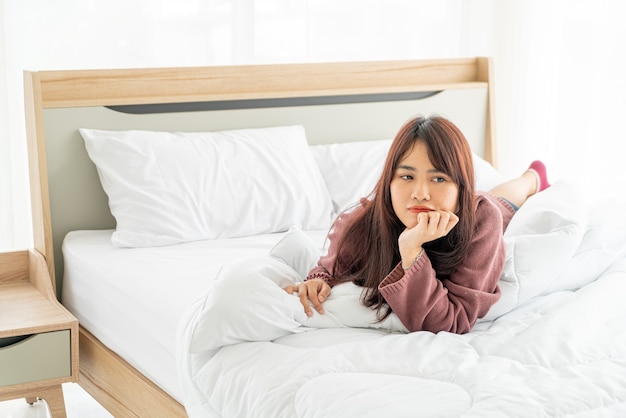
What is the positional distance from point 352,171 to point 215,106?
501 millimetres

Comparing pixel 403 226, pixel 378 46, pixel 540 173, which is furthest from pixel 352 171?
pixel 403 226

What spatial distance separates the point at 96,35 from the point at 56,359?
120cm

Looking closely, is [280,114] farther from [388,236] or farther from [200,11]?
[388,236]

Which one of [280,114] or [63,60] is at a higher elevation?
[63,60]

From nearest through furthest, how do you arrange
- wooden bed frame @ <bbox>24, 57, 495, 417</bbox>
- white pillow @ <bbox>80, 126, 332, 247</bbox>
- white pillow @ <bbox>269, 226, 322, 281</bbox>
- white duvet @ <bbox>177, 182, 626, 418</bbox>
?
white duvet @ <bbox>177, 182, 626, 418</bbox>
white pillow @ <bbox>269, 226, 322, 281</bbox>
wooden bed frame @ <bbox>24, 57, 495, 417</bbox>
white pillow @ <bbox>80, 126, 332, 247</bbox>

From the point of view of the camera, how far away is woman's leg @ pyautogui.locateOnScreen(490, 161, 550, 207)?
8.86ft

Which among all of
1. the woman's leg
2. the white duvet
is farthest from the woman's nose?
the woman's leg

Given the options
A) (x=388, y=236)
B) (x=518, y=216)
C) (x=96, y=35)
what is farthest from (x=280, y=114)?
(x=388, y=236)

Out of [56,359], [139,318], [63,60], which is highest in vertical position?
[63,60]

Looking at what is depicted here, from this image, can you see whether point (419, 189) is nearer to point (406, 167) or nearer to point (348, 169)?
point (406, 167)

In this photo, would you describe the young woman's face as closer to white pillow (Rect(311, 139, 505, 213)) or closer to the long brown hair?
the long brown hair

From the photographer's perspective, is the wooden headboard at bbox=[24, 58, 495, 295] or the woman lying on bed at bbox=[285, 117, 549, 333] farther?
the wooden headboard at bbox=[24, 58, 495, 295]

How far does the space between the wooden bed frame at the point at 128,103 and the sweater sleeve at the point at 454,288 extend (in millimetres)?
708

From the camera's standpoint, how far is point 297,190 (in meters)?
2.80
